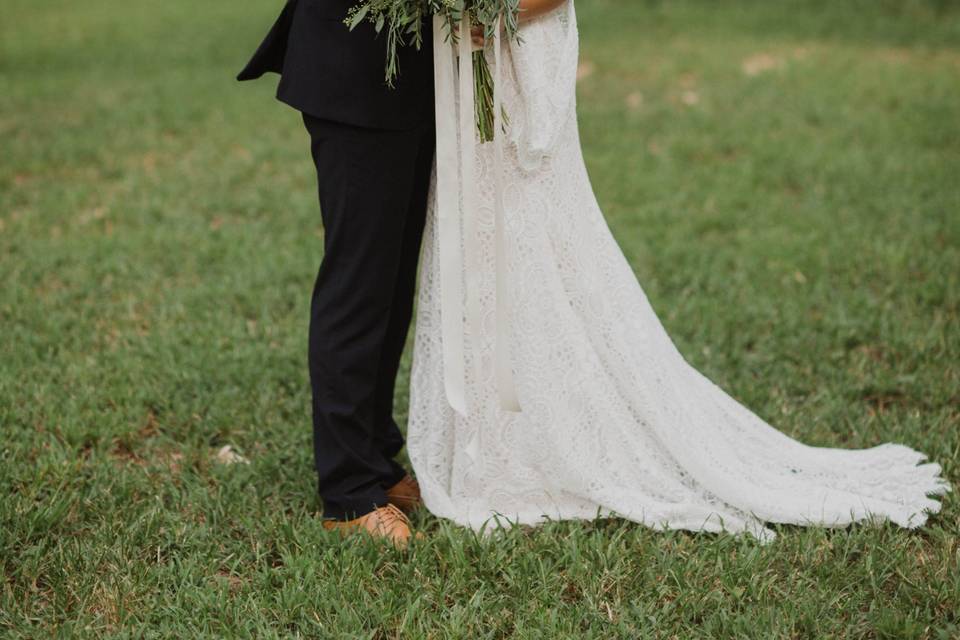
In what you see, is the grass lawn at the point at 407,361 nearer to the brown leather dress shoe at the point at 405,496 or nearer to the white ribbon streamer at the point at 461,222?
the brown leather dress shoe at the point at 405,496

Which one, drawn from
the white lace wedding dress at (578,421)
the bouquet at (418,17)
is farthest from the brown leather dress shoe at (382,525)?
the bouquet at (418,17)

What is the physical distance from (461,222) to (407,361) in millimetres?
1340

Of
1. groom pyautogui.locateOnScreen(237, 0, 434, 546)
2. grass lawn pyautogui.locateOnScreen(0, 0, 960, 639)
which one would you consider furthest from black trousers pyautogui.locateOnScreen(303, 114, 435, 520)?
grass lawn pyautogui.locateOnScreen(0, 0, 960, 639)

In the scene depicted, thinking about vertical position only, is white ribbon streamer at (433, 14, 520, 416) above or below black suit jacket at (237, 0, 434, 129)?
below

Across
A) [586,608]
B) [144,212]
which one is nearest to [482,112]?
[586,608]

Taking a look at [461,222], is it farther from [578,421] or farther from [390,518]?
[390,518]

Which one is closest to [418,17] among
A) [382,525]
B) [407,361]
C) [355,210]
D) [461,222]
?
[355,210]

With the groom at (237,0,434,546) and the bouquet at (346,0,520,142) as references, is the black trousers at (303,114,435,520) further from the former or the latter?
the bouquet at (346,0,520,142)

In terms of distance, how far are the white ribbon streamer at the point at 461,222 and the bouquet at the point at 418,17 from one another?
7cm

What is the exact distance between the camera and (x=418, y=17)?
244 centimetres

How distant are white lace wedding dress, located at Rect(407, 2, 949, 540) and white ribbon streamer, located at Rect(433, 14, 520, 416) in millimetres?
60

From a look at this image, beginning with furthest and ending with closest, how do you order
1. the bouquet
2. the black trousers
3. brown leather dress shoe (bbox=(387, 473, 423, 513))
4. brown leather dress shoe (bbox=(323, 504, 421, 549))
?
brown leather dress shoe (bbox=(387, 473, 423, 513)), brown leather dress shoe (bbox=(323, 504, 421, 549)), the black trousers, the bouquet

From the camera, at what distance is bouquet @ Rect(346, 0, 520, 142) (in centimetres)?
242

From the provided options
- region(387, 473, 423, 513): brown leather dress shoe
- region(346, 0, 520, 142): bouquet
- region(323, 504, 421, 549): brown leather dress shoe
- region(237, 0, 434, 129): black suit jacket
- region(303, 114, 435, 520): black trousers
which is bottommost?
region(387, 473, 423, 513): brown leather dress shoe
